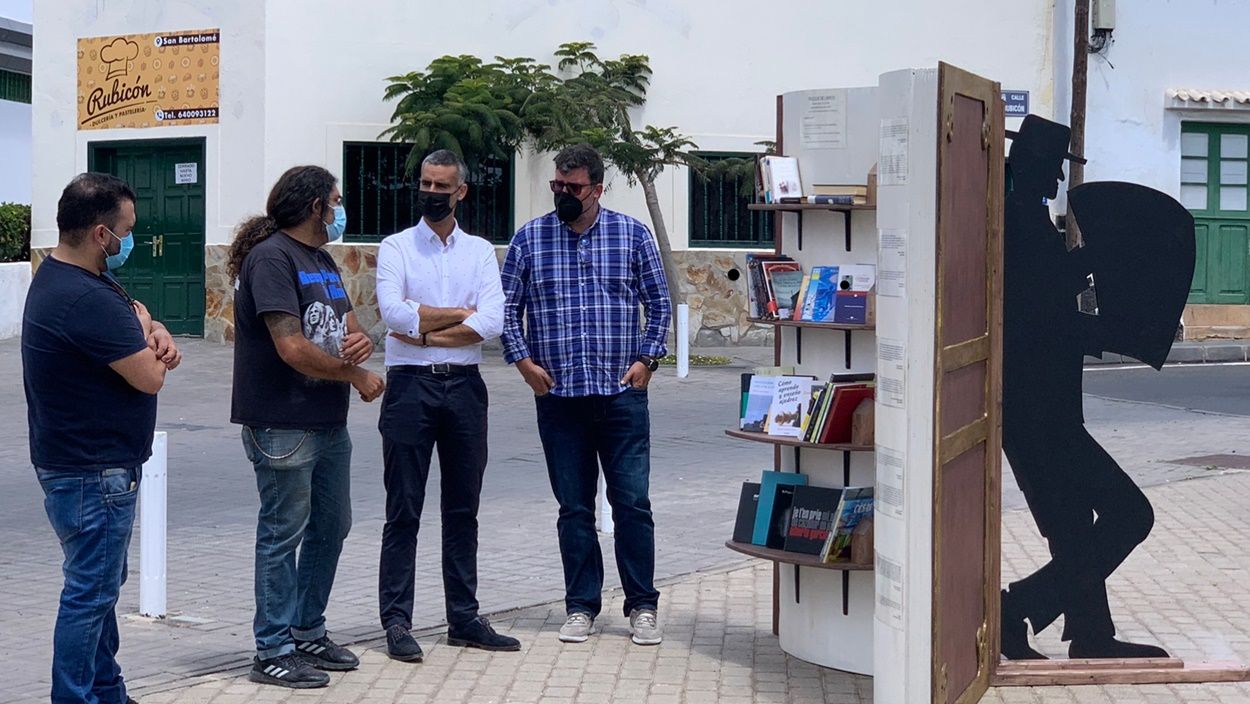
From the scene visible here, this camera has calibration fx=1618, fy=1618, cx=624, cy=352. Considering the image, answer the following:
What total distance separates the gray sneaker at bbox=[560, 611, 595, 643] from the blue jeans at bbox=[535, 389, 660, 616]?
0.05 meters

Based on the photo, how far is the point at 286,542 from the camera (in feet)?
20.2

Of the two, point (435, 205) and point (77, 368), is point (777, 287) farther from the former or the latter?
point (77, 368)

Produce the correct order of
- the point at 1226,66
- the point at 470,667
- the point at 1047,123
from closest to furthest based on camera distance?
the point at 1047,123 → the point at 470,667 → the point at 1226,66

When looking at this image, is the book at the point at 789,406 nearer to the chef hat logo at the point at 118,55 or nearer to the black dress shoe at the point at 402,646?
the black dress shoe at the point at 402,646

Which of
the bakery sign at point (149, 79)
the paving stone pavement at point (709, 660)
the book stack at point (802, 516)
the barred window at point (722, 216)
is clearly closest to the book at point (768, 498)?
the book stack at point (802, 516)

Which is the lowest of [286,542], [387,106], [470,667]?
[470,667]

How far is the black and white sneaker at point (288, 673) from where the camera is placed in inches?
241

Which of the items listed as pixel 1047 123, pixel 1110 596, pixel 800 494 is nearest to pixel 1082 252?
pixel 1047 123

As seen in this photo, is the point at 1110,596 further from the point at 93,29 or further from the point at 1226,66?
the point at 1226,66

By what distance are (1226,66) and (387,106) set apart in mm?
13162

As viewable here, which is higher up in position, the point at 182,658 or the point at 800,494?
the point at 800,494

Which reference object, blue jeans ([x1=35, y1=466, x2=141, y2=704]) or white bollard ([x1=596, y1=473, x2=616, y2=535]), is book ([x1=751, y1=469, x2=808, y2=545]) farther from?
white bollard ([x1=596, y1=473, x2=616, y2=535])

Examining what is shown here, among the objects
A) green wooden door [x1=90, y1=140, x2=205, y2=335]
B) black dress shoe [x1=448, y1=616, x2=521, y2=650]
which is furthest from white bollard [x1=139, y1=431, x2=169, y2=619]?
green wooden door [x1=90, y1=140, x2=205, y2=335]

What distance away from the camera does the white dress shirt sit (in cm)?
663
